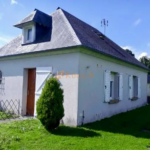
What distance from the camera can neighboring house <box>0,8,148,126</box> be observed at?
6707mm

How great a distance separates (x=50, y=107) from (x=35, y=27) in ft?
17.6

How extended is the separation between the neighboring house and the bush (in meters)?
1.07

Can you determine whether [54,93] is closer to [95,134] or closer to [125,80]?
[95,134]

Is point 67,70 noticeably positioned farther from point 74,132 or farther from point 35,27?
point 35,27

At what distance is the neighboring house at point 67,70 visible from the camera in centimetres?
671

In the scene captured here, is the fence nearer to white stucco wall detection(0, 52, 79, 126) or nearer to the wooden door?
white stucco wall detection(0, 52, 79, 126)

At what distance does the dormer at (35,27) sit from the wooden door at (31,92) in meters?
1.83

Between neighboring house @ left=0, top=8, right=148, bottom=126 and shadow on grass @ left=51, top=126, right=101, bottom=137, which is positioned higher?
neighboring house @ left=0, top=8, right=148, bottom=126

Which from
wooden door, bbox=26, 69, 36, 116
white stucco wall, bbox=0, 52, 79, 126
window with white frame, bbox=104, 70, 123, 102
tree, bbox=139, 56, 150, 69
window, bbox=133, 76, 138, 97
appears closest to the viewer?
white stucco wall, bbox=0, 52, 79, 126

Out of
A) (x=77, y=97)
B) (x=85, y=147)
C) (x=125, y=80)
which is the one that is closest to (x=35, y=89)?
(x=77, y=97)

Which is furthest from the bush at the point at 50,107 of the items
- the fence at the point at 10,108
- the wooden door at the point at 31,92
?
the fence at the point at 10,108

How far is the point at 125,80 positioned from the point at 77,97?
5.43 metres

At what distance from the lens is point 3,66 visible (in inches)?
385

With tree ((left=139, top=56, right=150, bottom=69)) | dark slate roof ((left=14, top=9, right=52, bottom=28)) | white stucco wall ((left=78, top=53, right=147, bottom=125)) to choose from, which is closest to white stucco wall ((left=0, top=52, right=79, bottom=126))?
white stucco wall ((left=78, top=53, right=147, bottom=125))
